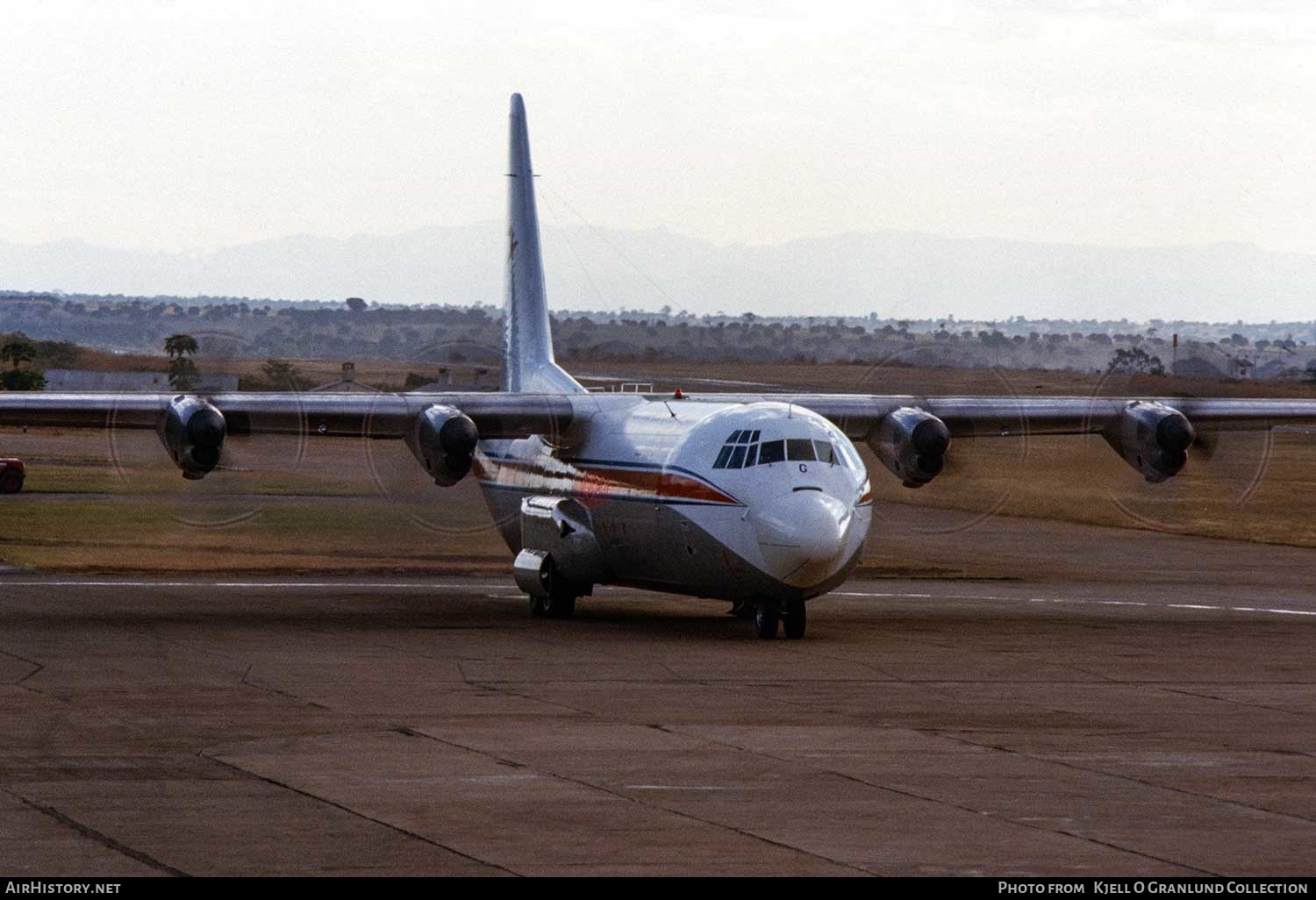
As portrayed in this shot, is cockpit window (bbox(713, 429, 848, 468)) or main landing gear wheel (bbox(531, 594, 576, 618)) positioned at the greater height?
cockpit window (bbox(713, 429, 848, 468))

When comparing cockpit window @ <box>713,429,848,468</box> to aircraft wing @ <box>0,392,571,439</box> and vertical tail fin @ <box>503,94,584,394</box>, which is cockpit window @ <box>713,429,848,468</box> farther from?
vertical tail fin @ <box>503,94,584,394</box>

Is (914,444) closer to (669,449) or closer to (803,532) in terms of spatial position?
(669,449)

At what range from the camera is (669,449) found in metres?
27.7

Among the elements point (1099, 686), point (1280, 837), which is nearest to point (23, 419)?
point (1099, 686)

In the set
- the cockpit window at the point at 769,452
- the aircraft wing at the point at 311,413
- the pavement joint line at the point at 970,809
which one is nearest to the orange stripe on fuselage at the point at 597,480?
the cockpit window at the point at 769,452

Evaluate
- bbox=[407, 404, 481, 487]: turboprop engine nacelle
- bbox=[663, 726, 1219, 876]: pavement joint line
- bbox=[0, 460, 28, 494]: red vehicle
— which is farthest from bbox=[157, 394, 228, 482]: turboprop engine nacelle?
bbox=[0, 460, 28, 494]: red vehicle

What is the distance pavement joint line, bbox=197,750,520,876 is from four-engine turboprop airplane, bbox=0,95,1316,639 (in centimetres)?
1042

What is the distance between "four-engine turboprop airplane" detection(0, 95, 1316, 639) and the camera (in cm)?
2570

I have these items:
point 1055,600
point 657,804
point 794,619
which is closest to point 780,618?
point 794,619

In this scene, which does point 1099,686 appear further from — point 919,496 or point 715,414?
point 919,496

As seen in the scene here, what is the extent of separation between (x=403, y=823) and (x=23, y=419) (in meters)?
19.1

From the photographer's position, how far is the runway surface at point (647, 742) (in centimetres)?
1289

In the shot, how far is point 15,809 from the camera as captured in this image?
45.4 ft

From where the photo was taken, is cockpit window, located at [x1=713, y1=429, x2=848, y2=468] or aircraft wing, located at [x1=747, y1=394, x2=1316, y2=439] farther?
aircraft wing, located at [x1=747, y1=394, x2=1316, y2=439]
